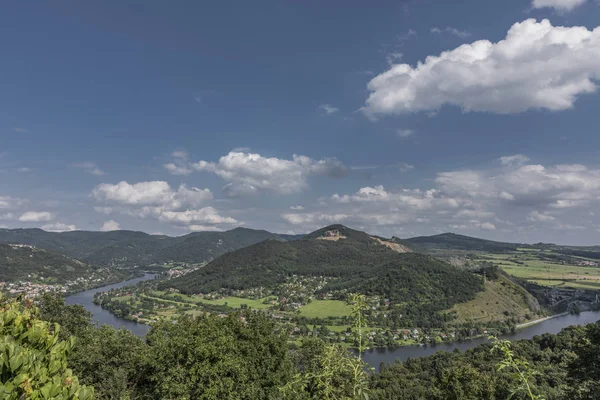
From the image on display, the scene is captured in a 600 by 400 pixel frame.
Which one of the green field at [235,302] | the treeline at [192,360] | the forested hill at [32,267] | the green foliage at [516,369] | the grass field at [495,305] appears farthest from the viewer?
the forested hill at [32,267]

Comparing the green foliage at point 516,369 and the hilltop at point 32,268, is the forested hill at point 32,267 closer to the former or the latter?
the hilltop at point 32,268

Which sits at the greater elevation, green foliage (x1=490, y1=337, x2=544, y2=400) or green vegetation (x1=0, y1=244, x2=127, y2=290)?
green foliage (x1=490, y1=337, x2=544, y2=400)

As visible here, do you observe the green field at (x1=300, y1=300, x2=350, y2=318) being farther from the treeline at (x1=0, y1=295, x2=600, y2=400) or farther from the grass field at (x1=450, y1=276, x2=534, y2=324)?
the treeline at (x1=0, y1=295, x2=600, y2=400)

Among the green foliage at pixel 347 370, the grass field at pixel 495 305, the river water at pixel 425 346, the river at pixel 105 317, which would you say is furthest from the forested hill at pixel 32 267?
the green foliage at pixel 347 370

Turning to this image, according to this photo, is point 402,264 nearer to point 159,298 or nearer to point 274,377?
point 159,298

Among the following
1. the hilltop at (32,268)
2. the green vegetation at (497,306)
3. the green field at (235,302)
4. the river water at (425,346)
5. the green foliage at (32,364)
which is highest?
the green foliage at (32,364)

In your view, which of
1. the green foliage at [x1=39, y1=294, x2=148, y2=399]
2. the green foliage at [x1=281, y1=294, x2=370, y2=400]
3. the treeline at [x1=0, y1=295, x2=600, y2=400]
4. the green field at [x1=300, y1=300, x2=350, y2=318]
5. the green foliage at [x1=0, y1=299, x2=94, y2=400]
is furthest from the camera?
the green field at [x1=300, y1=300, x2=350, y2=318]

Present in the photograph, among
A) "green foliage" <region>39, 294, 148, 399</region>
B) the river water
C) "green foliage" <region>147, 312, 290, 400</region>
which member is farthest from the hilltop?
"green foliage" <region>147, 312, 290, 400</region>

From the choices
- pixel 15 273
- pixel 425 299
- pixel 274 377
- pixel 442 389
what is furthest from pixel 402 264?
pixel 15 273
